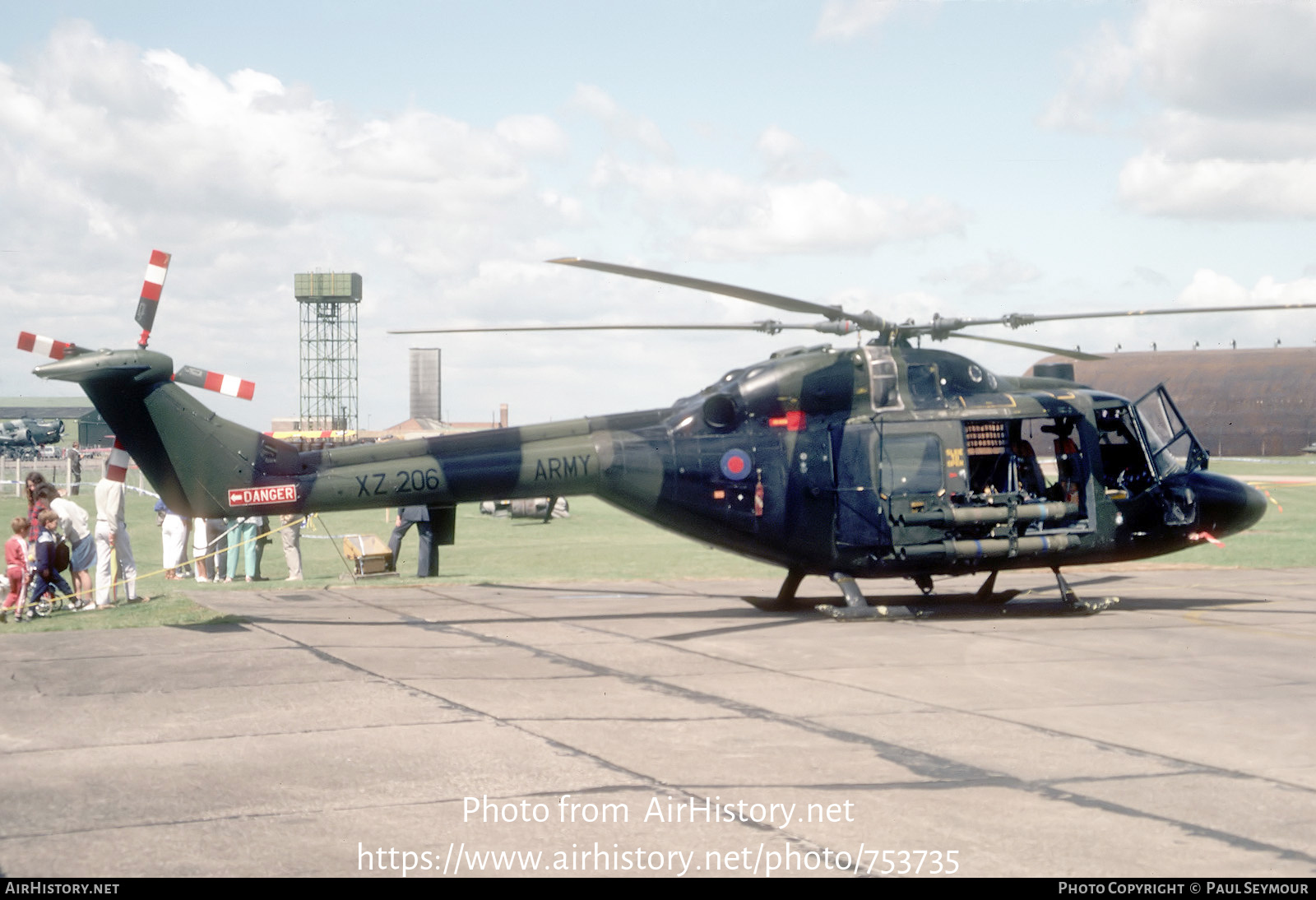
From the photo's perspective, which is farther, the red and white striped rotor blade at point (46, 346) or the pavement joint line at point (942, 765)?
the red and white striped rotor blade at point (46, 346)

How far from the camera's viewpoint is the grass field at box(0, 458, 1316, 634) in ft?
54.5

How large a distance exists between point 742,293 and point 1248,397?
79.5 meters

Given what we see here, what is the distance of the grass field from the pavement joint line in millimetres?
7322

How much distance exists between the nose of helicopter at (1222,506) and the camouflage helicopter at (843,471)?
28 millimetres

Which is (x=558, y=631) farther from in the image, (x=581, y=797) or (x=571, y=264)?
(x=581, y=797)

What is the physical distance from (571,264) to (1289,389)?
81668 millimetres

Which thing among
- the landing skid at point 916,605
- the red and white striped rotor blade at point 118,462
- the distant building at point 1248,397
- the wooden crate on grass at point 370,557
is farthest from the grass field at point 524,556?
the distant building at point 1248,397

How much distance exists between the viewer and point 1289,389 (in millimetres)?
80312

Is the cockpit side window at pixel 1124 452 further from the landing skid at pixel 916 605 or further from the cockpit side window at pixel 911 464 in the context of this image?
the cockpit side window at pixel 911 464

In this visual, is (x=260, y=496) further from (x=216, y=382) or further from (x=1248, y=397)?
(x=1248, y=397)

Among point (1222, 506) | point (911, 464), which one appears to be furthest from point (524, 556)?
point (1222, 506)

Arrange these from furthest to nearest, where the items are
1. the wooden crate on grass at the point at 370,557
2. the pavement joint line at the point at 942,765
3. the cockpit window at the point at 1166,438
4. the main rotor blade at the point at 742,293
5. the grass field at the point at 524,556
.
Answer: the wooden crate on grass at the point at 370,557, the grass field at the point at 524,556, the cockpit window at the point at 1166,438, the main rotor blade at the point at 742,293, the pavement joint line at the point at 942,765

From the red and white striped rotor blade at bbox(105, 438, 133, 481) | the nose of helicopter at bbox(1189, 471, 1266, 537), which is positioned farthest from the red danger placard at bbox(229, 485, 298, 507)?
the nose of helicopter at bbox(1189, 471, 1266, 537)

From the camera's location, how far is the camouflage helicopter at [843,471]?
1459 cm
